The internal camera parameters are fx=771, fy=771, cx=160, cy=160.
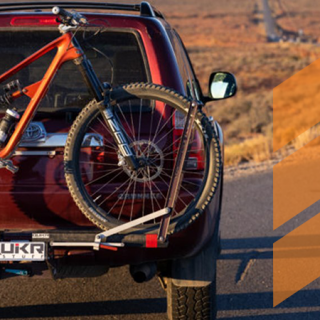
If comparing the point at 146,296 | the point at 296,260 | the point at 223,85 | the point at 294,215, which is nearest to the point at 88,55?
the point at 223,85

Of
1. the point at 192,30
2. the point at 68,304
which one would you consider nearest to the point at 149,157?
the point at 68,304

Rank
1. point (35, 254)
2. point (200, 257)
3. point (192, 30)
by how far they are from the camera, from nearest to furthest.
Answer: point (35, 254)
point (200, 257)
point (192, 30)

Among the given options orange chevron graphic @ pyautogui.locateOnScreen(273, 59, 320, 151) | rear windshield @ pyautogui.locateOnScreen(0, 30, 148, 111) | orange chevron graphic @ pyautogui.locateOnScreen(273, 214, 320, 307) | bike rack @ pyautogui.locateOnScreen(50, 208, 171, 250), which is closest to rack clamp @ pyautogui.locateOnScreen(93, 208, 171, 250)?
bike rack @ pyautogui.locateOnScreen(50, 208, 171, 250)

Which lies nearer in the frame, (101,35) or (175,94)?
(175,94)

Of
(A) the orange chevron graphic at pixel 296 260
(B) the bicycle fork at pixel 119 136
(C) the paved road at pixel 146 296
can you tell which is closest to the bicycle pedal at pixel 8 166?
(B) the bicycle fork at pixel 119 136

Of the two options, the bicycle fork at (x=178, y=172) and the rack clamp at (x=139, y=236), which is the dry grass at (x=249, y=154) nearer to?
the bicycle fork at (x=178, y=172)

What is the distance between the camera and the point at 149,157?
13.4 ft

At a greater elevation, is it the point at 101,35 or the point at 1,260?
the point at 101,35

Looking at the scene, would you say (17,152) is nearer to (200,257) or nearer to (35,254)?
(35,254)

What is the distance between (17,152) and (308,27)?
8707cm

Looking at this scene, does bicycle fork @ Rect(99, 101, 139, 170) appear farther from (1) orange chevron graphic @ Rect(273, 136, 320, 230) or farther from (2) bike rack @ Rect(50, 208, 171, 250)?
(1) orange chevron graphic @ Rect(273, 136, 320, 230)

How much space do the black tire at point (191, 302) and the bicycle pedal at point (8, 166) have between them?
44.2 inches

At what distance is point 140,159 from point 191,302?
3.32ft

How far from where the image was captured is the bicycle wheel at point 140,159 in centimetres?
395
